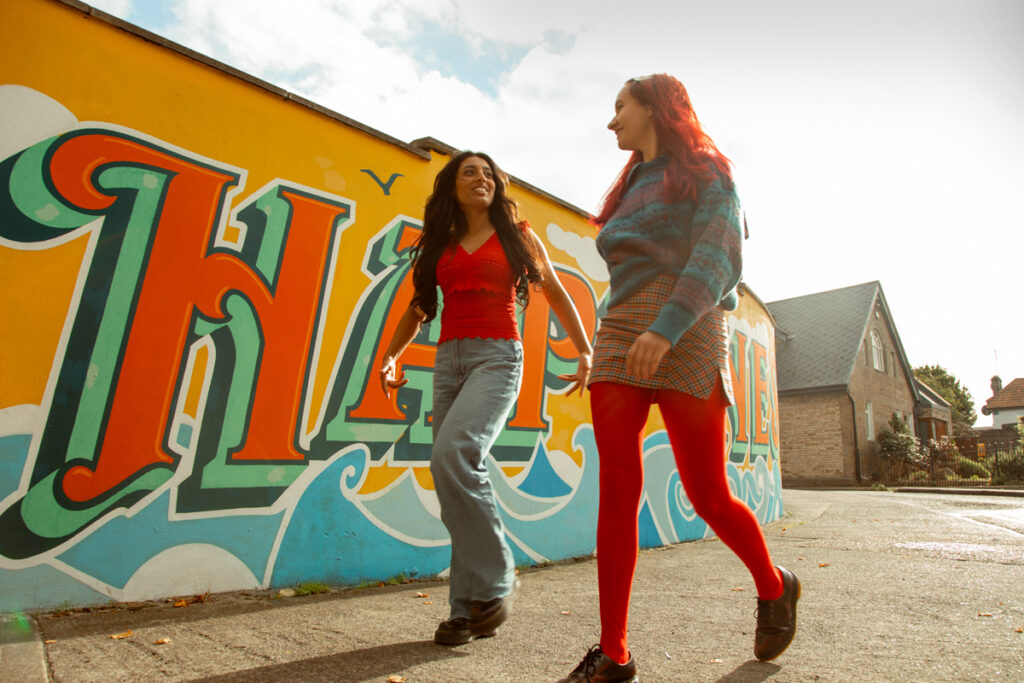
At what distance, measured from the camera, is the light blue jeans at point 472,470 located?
7.25 feet

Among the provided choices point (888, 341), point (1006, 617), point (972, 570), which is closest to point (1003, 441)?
point (888, 341)

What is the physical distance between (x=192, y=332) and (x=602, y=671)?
2.60 m

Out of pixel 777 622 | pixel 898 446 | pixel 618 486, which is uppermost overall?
pixel 898 446

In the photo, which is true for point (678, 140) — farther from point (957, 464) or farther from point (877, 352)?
point (877, 352)

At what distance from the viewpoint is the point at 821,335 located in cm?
2467

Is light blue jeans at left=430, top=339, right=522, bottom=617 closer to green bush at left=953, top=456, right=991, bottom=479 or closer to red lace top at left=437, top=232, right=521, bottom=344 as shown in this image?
red lace top at left=437, top=232, right=521, bottom=344

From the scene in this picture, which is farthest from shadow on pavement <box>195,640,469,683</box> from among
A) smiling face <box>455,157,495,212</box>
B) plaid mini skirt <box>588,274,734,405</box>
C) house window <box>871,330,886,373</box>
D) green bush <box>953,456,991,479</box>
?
house window <box>871,330,886,373</box>

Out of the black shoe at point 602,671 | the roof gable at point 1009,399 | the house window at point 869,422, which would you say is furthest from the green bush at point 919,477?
the roof gable at point 1009,399

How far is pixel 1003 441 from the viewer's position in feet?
73.7

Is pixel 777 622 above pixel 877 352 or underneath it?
underneath

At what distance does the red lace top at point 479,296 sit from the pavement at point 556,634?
1154 millimetres

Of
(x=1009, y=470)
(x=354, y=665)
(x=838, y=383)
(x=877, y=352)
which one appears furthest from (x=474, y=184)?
(x=877, y=352)

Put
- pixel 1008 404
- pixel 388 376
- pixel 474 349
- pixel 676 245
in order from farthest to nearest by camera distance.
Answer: pixel 1008 404, pixel 388 376, pixel 474 349, pixel 676 245

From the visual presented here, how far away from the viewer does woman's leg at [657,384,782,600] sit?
1.79 m
